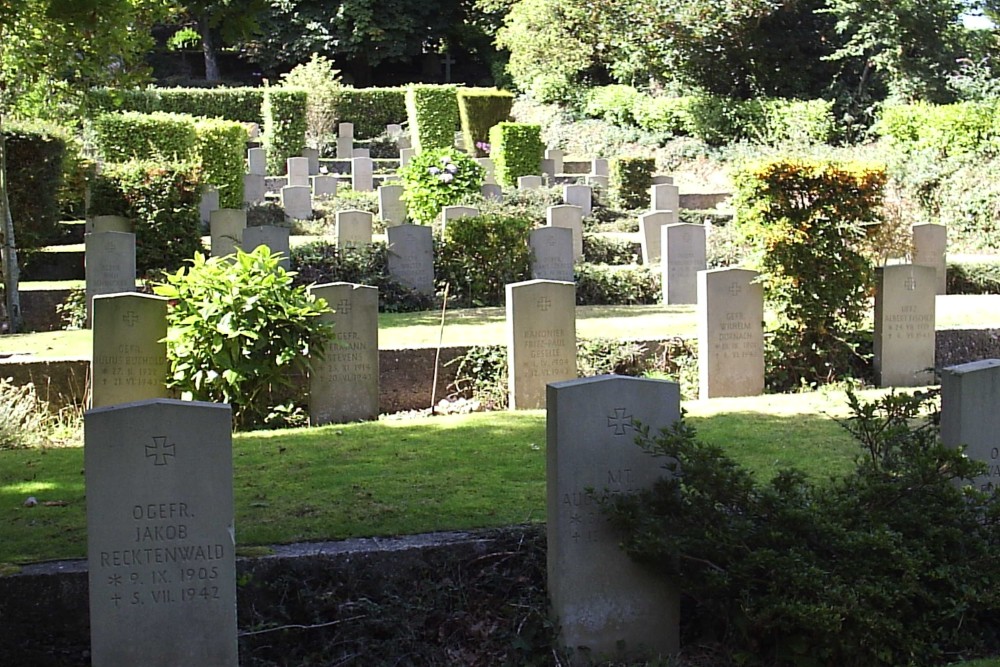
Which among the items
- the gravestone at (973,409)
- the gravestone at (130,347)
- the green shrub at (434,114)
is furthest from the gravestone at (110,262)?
the green shrub at (434,114)

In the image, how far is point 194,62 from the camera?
2112 inches

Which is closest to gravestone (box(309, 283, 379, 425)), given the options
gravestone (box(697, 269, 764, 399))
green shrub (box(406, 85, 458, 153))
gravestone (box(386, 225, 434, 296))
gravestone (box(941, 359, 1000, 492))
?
gravestone (box(697, 269, 764, 399))

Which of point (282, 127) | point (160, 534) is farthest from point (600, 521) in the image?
point (282, 127)

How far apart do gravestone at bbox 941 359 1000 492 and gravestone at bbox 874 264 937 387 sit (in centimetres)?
517

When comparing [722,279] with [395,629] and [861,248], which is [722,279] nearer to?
[861,248]

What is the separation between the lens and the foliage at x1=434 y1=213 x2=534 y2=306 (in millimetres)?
17328

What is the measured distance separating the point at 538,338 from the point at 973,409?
4876mm

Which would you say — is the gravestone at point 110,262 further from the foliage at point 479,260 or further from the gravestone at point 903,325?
the gravestone at point 903,325

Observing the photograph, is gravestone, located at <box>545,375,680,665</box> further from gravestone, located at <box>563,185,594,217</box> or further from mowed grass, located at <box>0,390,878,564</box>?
gravestone, located at <box>563,185,594,217</box>

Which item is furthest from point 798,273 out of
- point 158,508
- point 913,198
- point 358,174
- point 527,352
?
point 358,174

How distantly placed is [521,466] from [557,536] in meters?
2.39

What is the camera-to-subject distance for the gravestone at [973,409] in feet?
20.7

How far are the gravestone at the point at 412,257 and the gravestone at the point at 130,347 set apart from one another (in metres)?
7.36

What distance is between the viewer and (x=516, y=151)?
30047 mm
